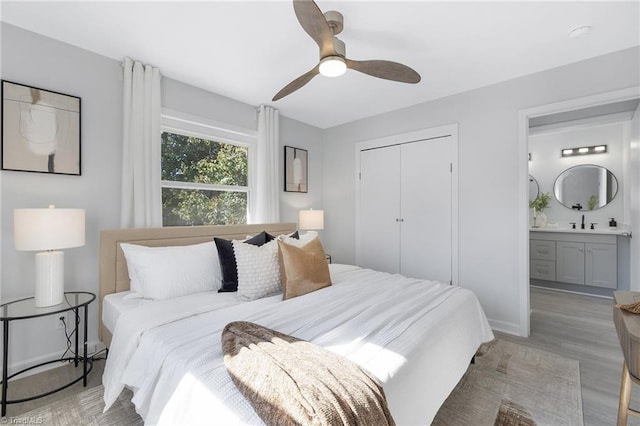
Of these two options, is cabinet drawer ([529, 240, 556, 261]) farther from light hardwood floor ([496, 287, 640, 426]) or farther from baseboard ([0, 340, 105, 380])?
baseboard ([0, 340, 105, 380])

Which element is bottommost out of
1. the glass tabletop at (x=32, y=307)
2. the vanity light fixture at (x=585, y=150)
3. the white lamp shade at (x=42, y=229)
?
the glass tabletop at (x=32, y=307)

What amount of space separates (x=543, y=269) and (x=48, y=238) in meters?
5.91

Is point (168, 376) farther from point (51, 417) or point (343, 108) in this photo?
point (343, 108)

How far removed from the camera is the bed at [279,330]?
3.53 ft

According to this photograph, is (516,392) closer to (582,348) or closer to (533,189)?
(582,348)

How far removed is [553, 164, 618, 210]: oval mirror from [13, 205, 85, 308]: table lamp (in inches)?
248

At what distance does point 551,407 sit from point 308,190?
Answer: 11.2 ft

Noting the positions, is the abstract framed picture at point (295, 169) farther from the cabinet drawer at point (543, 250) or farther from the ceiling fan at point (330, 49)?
the cabinet drawer at point (543, 250)

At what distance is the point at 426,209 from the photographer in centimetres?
356

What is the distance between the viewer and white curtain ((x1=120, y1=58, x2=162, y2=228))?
8.23ft

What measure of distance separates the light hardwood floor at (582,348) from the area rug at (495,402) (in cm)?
8

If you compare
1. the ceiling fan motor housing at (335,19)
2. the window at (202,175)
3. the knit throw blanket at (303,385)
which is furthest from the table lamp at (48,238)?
the ceiling fan motor housing at (335,19)

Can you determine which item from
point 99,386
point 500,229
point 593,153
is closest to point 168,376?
point 99,386

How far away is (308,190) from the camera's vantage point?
171 inches
